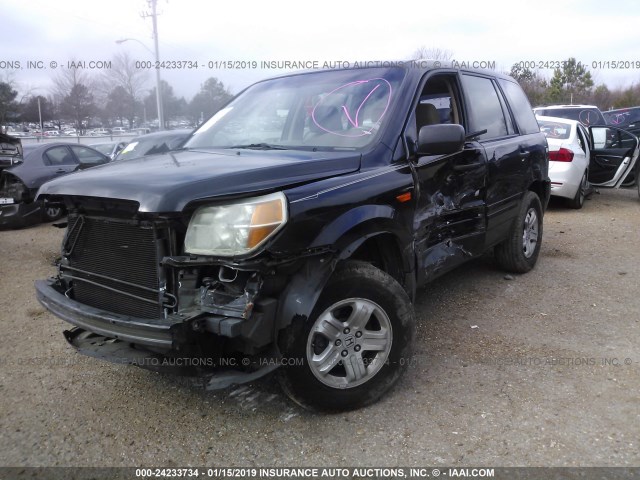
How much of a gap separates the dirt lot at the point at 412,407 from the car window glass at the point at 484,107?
5.05 feet

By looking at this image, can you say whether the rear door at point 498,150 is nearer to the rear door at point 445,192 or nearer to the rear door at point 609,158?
the rear door at point 445,192

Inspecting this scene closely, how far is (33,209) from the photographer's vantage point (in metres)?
8.79

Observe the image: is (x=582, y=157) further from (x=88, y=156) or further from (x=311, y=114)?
(x=88, y=156)

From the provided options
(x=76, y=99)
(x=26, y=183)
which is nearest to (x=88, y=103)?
(x=76, y=99)

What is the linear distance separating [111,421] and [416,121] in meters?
2.60

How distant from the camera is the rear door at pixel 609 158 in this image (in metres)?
9.50

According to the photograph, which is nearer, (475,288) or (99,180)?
(99,180)

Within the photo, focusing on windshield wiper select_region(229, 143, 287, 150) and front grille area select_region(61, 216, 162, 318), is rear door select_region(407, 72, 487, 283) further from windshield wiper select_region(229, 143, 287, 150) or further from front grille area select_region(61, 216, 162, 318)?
front grille area select_region(61, 216, 162, 318)

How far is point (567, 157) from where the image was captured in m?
8.72

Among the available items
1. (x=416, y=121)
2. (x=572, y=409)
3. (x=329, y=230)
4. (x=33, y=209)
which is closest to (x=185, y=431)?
(x=329, y=230)

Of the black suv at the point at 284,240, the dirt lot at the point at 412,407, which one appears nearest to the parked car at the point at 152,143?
the dirt lot at the point at 412,407

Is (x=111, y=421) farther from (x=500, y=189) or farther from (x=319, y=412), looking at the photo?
(x=500, y=189)

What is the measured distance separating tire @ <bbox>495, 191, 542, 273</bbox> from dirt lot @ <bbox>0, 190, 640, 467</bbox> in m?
0.73

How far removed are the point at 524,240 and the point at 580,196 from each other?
5038 mm
